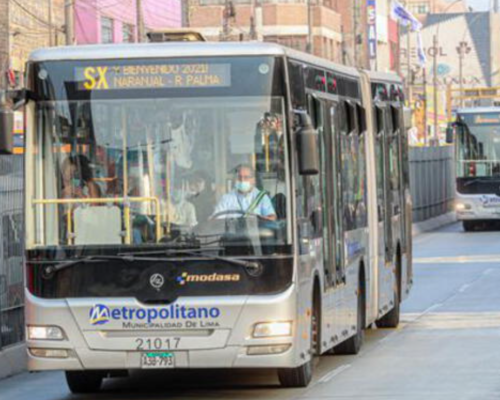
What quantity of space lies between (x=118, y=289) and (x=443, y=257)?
2356 centimetres

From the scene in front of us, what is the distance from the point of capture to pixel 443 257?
36.5 meters

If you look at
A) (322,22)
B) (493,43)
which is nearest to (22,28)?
(322,22)

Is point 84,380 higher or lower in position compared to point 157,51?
lower

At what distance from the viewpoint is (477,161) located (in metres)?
48.0

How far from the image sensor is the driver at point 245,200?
13461 millimetres

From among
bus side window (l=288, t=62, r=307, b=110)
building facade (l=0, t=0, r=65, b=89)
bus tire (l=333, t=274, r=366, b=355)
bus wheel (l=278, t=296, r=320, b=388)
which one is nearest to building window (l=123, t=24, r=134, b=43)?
building facade (l=0, t=0, r=65, b=89)

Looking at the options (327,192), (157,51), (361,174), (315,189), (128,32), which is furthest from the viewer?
(128,32)

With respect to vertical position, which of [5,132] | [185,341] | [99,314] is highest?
[5,132]

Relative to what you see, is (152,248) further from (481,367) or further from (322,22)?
(322,22)

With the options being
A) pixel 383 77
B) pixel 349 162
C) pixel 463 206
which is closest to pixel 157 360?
pixel 349 162

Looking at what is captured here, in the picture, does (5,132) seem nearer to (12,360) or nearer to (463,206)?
(12,360)

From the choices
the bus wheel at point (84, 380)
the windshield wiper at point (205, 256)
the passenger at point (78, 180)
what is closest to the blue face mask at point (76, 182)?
the passenger at point (78, 180)

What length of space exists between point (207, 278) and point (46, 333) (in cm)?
134

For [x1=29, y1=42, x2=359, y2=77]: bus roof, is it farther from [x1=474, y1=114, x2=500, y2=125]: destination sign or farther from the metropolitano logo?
[x1=474, y1=114, x2=500, y2=125]: destination sign
